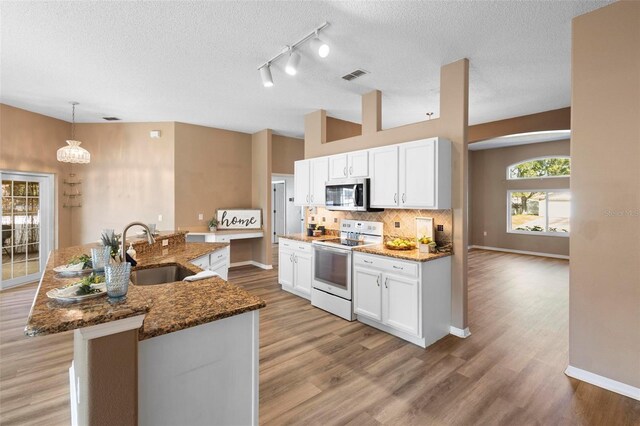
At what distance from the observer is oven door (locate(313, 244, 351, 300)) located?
3.81 m

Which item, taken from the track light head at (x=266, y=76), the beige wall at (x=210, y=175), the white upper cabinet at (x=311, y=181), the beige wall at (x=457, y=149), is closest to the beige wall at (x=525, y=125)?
the beige wall at (x=457, y=149)

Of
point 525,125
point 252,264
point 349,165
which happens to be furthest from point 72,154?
point 525,125

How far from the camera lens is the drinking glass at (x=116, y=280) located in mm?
1332

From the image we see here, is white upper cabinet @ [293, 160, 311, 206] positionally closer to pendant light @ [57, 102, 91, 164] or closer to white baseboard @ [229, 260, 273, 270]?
white baseboard @ [229, 260, 273, 270]

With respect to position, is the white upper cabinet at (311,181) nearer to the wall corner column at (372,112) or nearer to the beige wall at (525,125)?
the wall corner column at (372,112)

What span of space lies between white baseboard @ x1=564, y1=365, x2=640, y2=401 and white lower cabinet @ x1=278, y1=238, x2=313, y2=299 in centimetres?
294

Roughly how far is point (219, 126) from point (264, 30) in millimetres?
3961

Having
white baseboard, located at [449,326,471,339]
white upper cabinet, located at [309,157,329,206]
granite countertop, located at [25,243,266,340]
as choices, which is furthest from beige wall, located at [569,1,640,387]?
white upper cabinet, located at [309,157,329,206]

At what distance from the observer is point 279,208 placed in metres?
9.60

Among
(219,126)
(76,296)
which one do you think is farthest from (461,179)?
(219,126)

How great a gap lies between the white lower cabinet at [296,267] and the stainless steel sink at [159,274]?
2.06m

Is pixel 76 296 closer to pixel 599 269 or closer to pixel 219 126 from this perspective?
pixel 599 269

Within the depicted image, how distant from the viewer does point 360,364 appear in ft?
9.15

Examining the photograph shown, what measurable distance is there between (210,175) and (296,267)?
3.11 m
